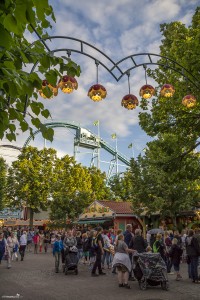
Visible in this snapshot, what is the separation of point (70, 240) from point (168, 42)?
32.8ft

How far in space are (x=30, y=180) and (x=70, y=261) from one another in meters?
26.4

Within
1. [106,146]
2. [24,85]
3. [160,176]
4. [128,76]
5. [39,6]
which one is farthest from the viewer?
[106,146]

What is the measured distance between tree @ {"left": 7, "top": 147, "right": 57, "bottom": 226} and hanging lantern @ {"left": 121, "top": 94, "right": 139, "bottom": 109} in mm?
31756

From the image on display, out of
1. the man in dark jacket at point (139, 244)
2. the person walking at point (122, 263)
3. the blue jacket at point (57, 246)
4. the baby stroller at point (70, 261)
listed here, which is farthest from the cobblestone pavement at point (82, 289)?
the blue jacket at point (57, 246)

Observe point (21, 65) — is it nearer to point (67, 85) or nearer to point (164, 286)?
point (67, 85)

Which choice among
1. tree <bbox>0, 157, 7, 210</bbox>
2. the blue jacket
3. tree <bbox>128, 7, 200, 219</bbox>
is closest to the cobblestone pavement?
the blue jacket

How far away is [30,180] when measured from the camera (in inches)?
1497

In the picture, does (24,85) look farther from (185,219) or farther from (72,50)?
(185,219)

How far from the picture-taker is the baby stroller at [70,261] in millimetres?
12525

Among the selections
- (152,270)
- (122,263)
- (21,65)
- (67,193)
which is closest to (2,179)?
(67,193)

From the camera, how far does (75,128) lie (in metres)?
56.1

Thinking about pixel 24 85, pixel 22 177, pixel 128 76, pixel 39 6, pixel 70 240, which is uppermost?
pixel 22 177

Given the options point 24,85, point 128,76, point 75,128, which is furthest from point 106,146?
point 24,85

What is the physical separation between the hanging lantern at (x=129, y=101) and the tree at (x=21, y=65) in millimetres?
3410
